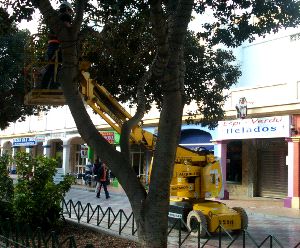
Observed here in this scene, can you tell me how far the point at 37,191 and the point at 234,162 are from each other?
14.6m

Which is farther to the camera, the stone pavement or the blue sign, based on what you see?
the blue sign

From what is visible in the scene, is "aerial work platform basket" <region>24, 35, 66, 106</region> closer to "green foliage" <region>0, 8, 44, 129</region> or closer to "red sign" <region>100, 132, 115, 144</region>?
"green foliage" <region>0, 8, 44, 129</region>

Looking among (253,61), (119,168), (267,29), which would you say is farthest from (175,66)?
(253,61)

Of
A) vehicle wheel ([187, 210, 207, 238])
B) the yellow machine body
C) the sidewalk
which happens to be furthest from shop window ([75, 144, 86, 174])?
vehicle wheel ([187, 210, 207, 238])

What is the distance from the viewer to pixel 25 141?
39438 mm

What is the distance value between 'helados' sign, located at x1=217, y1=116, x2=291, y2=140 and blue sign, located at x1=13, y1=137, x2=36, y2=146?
21110 mm

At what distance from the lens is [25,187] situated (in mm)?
9469

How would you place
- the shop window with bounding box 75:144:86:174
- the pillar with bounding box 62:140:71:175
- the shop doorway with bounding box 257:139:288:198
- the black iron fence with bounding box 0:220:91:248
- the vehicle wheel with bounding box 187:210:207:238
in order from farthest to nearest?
1. the shop window with bounding box 75:144:86:174
2. the pillar with bounding box 62:140:71:175
3. the shop doorway with bounding box 257:139:288:198
4. the vehicle wheel with bounding box 187:210:207:238
5. the black iron fence with bounding box 0:220:91:248

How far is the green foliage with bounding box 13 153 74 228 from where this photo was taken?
9.25m

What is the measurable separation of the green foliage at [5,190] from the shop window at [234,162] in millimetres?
13283

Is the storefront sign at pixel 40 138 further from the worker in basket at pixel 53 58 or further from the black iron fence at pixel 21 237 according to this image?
the black iron fence at pixel 21 237

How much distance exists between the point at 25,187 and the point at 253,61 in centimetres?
1375

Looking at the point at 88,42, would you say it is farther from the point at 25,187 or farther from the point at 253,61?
the point at 253,61

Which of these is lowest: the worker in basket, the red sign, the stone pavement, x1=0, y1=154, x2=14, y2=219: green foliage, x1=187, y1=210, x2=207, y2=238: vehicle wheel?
the stone pavement
